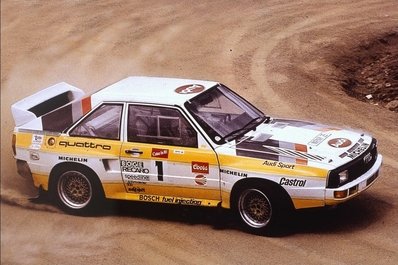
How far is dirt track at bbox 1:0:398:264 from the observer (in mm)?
7062

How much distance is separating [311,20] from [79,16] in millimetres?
2030

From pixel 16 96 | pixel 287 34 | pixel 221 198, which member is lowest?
pixel 221 198

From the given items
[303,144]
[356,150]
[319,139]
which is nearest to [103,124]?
[303,144]

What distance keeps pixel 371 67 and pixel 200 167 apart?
68.6 inches

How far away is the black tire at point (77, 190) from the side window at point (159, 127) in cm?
51

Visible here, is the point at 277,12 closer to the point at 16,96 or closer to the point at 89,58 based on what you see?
the point at 89,58

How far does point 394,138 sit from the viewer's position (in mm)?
7676

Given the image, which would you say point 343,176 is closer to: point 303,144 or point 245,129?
point 303,144

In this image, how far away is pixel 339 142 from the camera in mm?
7285

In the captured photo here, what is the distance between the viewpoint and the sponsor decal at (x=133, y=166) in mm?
7320

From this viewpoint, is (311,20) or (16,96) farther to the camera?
(16,96)

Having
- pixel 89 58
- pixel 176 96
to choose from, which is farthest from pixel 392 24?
pixel 89 58

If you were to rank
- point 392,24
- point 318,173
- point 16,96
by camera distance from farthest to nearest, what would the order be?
point 16,96 < point 392,24 < point 318,173

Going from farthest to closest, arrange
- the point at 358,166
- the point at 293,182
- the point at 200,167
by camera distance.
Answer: the point at 200,167, the point at 358,166, the point at 293,182
